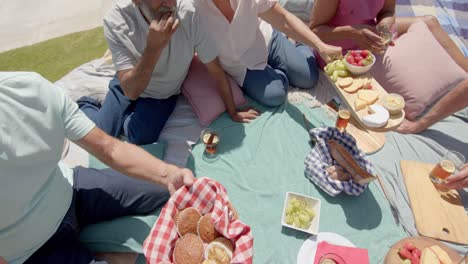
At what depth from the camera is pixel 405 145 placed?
2.71 m

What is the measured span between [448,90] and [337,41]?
3.43ft

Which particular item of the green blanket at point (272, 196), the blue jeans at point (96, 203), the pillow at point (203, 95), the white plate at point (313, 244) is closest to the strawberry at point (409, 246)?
the green blanket at point (272, 196)

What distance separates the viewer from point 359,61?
2.64m

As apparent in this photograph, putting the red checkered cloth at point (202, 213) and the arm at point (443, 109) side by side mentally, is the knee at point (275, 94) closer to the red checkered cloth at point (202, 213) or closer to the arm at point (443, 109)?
the arm at point (443, 109)

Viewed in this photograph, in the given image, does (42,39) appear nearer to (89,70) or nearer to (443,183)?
(89,70)

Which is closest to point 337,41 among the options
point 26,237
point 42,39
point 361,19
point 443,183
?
point 361,19

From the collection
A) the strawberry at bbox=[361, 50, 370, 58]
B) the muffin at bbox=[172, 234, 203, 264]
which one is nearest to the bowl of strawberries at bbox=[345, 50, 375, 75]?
the strawberry at bbox=[361, 50, 370, 58]

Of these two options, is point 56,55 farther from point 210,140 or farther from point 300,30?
point 300,30

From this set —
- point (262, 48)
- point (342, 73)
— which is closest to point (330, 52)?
point (342, 73)

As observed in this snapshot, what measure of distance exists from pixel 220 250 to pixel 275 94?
1740 mm

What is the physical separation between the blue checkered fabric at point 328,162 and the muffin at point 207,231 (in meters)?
1.12

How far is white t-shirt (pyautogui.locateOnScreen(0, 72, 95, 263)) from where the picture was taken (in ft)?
4.81

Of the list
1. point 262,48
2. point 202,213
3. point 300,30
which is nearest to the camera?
point 202,213

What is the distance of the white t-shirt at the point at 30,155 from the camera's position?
4.81 feet
